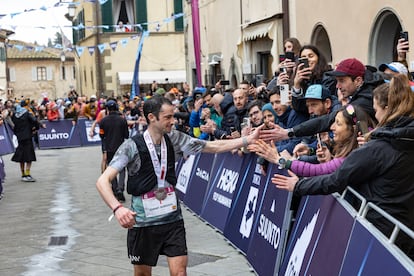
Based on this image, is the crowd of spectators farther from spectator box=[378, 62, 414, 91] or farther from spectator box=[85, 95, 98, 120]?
spectator box=[85, 95, 98, 120]

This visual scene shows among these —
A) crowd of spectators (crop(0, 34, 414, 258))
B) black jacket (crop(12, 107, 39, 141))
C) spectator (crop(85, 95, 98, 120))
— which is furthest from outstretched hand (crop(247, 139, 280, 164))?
spectator (crop(85, 95, 98, 120))

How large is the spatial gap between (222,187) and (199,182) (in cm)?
162

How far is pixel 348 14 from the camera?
1401 centimetres

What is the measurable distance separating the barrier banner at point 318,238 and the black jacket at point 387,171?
22 cm

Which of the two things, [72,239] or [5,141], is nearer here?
[72,239]

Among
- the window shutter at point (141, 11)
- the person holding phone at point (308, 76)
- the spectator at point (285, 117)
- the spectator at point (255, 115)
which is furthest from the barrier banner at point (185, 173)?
the window shutter at point (141, 11)

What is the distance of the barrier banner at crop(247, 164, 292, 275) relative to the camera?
21.5 ft

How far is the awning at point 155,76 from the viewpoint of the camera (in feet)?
142

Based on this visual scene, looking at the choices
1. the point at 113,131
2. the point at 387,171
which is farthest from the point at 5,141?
the point at 387,171

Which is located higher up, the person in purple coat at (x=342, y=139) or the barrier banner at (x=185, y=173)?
the person in purple coat at (x=342, y=139)

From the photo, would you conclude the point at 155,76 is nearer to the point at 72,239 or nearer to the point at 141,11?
the point at 141,11

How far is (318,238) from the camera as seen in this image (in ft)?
16.9

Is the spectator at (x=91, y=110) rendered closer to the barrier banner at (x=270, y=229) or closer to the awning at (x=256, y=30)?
the awning at (x=256, y=30)

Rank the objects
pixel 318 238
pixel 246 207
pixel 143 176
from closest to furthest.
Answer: pixel 318 238
pixel 143 176
pixel 246 207
